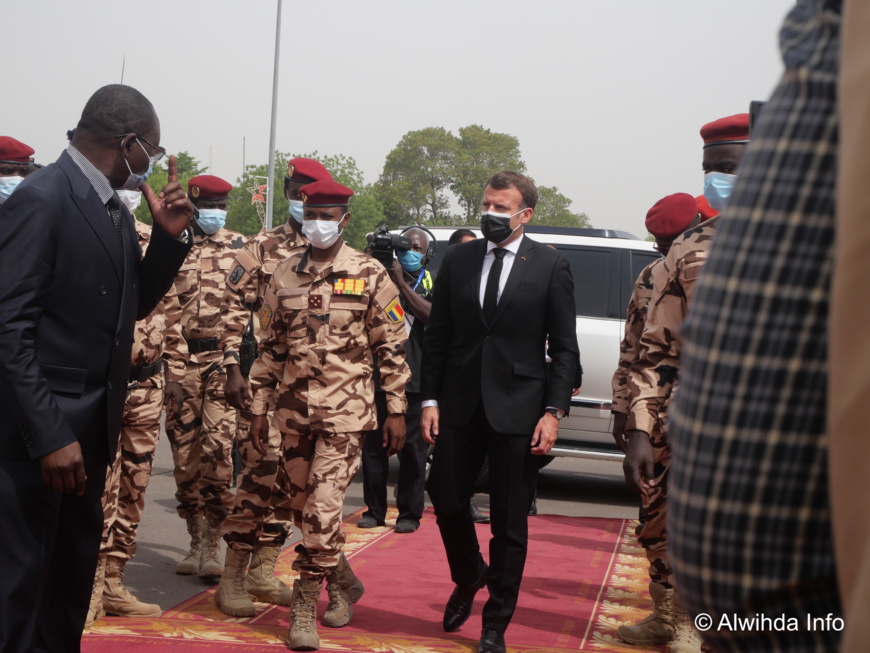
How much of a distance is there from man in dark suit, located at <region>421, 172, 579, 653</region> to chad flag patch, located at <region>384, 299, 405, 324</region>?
20 cm

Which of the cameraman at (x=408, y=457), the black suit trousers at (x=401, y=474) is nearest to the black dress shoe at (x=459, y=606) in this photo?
the cameraman at (x=408, y=457)

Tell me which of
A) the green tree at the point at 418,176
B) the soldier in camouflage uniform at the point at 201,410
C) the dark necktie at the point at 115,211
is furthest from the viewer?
the green tree at the point at 418,176

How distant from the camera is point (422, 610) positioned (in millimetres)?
5469

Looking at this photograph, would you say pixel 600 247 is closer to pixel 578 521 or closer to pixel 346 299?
pixel 578 521

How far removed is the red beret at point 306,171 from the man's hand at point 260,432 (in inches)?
66.3

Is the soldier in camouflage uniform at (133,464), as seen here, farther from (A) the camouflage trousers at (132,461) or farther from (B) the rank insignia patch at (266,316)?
(B) the rank insignia patch at (266,316)

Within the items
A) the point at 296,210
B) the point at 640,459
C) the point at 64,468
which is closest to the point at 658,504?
the point at 640,459

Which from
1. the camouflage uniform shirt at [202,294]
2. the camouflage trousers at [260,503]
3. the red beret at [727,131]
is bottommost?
the camouflage trousers at [260,503]

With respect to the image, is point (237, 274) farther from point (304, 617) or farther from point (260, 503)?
point (304, 617)

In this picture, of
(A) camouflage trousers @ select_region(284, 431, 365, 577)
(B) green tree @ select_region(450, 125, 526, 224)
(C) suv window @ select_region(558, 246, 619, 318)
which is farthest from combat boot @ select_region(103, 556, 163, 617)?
(B) green tree @ select_region(450, 125, 526, 224)

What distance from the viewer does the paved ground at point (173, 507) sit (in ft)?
19.3

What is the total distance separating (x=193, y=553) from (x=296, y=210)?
2187mm

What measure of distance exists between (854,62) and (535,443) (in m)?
4.05

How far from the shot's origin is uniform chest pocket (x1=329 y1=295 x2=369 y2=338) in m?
5.14
